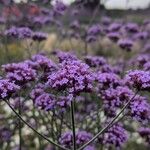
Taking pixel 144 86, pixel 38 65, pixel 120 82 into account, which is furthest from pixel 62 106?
pixel 144 86

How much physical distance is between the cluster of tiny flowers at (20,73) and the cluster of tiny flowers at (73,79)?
1.55 ft

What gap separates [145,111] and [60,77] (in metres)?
0.87

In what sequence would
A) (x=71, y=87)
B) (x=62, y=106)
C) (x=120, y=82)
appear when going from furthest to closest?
(x=120, y=82), (x=62, y=106), (x=71, y=87)

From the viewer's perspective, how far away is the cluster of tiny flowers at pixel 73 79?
11.5ft

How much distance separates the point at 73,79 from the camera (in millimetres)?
3527

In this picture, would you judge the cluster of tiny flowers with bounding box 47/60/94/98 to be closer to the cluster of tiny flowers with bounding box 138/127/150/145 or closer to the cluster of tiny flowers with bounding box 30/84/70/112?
the cluster of tiny flowers with bounding box 30/84/70/112

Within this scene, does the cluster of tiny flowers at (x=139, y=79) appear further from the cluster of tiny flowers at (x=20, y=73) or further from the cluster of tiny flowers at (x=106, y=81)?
the cluster of tiny flowers at (x=106, y=81)

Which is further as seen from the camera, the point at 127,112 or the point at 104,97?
the point at 104,97

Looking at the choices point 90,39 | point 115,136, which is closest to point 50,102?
point 115,136

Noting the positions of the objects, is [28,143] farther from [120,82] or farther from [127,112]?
[127,112]

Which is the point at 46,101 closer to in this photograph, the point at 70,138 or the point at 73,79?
the point at 70,138

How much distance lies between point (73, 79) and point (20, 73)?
2.48 feet

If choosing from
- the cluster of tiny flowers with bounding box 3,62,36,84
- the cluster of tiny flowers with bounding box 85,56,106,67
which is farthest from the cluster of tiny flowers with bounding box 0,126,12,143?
the cluster of tiny flowers with bounding box 3,62,36,84

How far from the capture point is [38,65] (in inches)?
180
